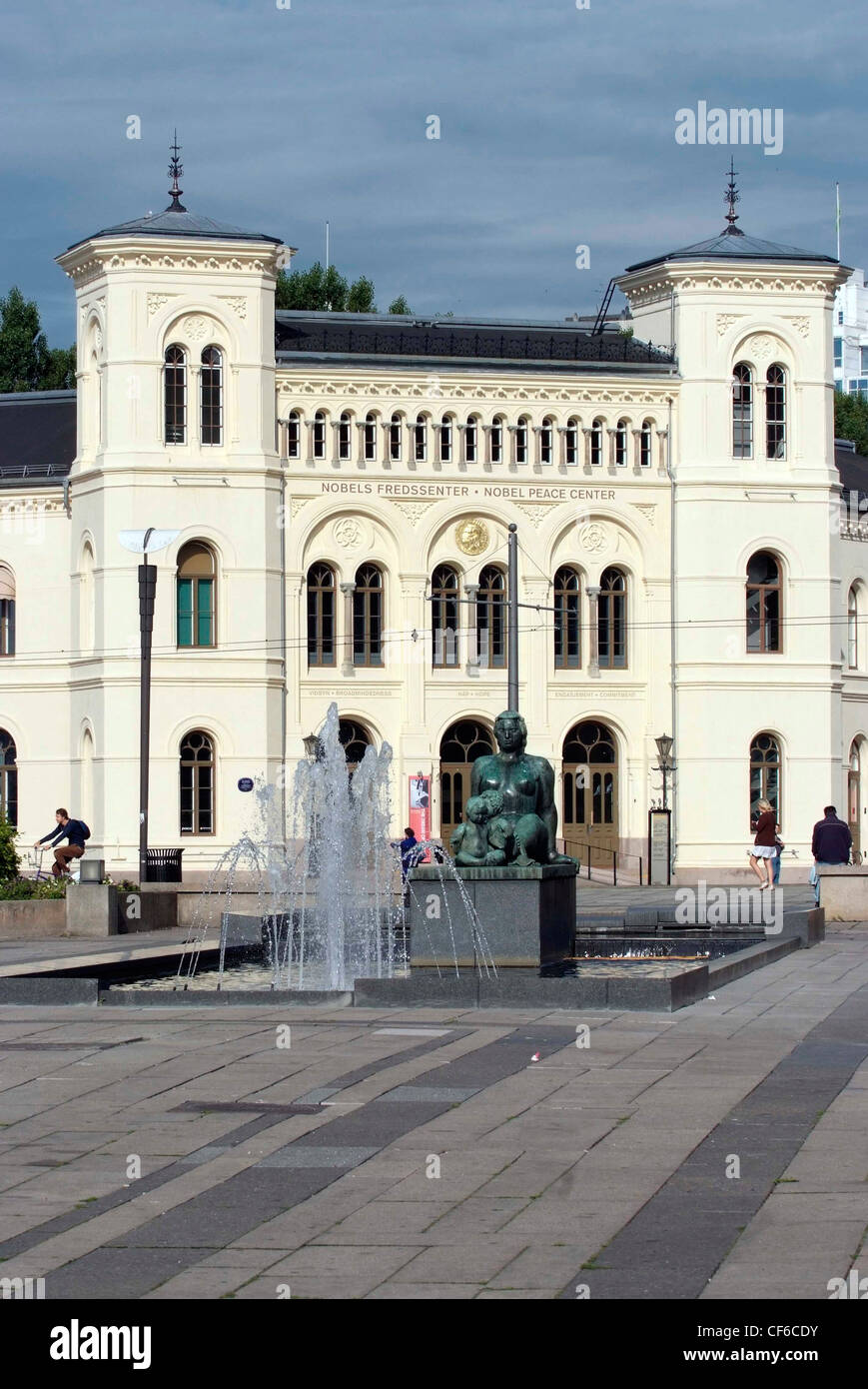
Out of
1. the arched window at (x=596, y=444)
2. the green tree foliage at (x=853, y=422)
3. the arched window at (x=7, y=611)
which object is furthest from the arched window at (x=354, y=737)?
the green tree foliage at (x=853, y=422)

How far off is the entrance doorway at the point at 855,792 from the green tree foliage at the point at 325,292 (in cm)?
2537

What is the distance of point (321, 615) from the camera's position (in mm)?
55656

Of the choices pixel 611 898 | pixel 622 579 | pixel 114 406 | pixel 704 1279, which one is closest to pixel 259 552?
pixel 114 406

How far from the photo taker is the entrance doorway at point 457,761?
184ft

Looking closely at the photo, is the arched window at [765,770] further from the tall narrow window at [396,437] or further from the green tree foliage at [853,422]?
the green tree foliage at [853,422]

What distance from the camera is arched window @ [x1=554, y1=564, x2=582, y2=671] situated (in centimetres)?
5731

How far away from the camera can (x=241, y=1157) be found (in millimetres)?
12375

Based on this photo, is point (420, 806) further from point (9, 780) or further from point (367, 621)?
point (9, 780)

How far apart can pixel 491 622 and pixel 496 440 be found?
4266mm

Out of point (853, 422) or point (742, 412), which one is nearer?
point (742, 412)

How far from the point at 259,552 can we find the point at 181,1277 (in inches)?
1776

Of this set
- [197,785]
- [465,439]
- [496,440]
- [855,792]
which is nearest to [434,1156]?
[197,785]

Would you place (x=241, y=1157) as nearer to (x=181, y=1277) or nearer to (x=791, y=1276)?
(x=181, y=1277)
